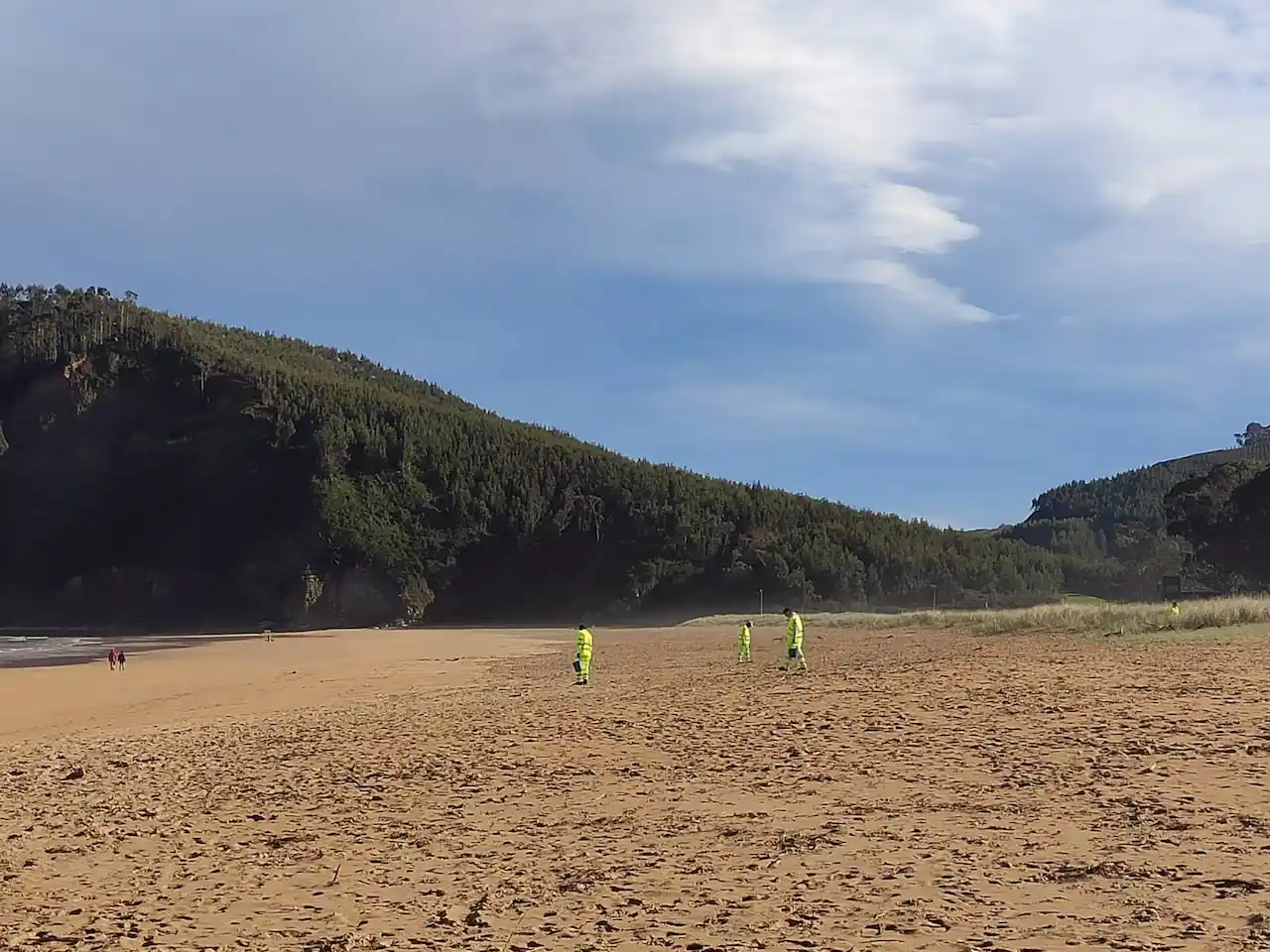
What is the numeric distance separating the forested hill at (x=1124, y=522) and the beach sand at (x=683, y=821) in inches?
3247

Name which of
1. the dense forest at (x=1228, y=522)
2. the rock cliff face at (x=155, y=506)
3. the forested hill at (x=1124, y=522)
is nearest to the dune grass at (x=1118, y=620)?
the dense forest at (x=1228, y=522)

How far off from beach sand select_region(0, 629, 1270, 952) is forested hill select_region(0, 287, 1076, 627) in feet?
213

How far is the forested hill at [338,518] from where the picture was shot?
80.1 m

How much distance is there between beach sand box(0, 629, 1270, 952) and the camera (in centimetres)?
616

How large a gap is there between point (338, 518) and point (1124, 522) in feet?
324

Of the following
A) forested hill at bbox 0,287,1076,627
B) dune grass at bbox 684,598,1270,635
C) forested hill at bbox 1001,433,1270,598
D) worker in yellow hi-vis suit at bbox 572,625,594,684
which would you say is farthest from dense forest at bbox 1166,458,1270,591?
worker in yellow hi-vis suit at bbox 572,625,594,684

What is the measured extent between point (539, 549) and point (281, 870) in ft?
265

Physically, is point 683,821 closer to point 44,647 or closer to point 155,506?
point 44,647

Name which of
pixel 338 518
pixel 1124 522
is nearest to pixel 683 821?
pixel 338 518

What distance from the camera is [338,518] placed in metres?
80.4

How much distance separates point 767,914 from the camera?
246 inches

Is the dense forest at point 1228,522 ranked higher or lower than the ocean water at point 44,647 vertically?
higher

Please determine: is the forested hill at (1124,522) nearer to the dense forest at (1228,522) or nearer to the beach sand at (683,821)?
the dense forest at (1228,522)

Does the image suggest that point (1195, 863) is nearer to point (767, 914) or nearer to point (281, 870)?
point (767, 914)
